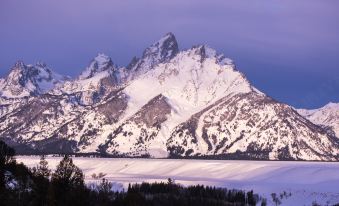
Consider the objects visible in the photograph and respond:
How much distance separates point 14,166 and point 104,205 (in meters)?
28.9

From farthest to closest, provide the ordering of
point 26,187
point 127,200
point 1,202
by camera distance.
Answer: point 127,200
point 26,187
point 1,202

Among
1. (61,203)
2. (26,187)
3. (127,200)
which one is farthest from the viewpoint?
(127,200)

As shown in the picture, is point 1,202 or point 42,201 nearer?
point 1,202

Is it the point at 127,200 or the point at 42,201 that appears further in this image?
the point at 127,200

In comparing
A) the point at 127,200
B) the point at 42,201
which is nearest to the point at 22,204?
the point at 42,201

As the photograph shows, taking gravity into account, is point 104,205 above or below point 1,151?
below

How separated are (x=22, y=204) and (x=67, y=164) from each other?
2205cm

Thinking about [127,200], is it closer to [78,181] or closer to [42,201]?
[78,181]

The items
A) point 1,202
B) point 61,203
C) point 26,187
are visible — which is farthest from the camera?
point 26,187

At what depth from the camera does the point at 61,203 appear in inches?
5531

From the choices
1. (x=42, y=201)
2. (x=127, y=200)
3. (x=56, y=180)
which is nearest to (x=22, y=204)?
(x=42, y=201)

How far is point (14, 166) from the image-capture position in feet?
537

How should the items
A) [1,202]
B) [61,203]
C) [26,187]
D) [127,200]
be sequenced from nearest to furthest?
[1,202] < [61,203] < [26,187] < [127,200]

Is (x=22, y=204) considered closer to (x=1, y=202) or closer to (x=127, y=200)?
(x=1, y=202)
